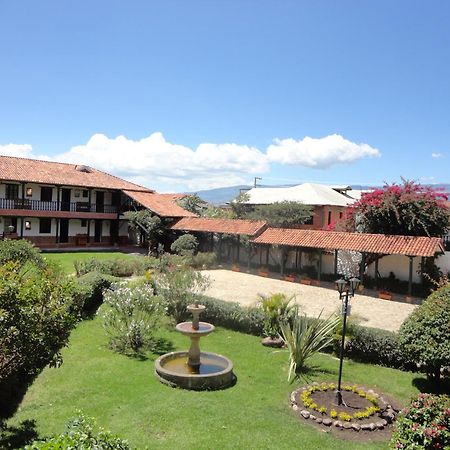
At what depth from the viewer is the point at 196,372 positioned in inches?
429

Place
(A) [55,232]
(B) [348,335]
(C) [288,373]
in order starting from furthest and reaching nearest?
1. (A) [55,232]
2. (B) [348,335]
3. (C) [288,373]

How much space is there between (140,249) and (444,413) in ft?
98.2

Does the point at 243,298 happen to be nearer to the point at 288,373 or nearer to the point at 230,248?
the point at 288,373

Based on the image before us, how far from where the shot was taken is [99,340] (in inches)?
535

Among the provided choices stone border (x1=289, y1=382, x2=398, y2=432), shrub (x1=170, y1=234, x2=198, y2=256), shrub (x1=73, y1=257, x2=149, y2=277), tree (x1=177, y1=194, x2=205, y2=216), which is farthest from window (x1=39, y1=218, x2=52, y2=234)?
stone border (x1=289, y1=382, x2=398, y2=432)

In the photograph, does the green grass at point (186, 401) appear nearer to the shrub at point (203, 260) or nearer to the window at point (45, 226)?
the shrub at point (203, 260)

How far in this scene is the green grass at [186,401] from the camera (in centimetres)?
787

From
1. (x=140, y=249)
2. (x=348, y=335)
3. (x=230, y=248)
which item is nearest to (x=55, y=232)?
(x=140, y=249)

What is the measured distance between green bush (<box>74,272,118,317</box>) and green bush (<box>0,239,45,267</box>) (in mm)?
1872

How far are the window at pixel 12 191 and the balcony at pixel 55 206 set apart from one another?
0.81 meters

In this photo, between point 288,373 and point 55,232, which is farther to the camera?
point 55,232

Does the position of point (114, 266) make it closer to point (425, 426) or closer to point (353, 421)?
point (353, 421)

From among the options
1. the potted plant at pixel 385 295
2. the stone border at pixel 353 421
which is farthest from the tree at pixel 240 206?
the stone border at pixel 353 421

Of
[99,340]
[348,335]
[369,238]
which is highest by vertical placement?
[369,238]
